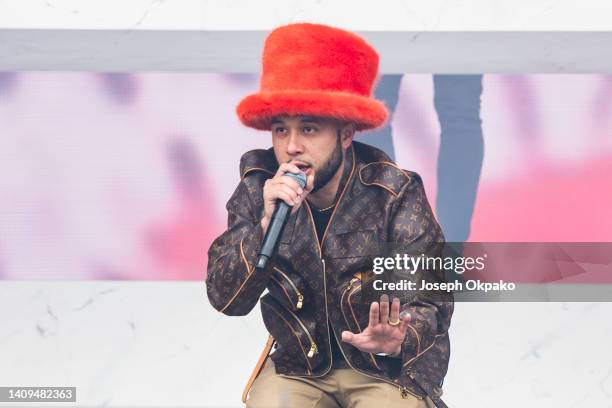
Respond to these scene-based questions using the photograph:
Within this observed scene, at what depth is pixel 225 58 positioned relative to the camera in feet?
13.5

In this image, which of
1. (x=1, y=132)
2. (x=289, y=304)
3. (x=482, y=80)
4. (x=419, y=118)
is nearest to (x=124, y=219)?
(x=1, y=132)

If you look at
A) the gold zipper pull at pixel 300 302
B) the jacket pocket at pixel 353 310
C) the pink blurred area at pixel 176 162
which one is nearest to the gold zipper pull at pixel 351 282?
the jacket pocket at pixel 353 310

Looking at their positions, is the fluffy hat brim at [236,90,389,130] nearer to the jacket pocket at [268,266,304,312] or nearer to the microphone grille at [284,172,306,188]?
the microphone grille at [284,172,306,188]

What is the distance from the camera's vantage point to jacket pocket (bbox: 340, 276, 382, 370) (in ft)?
8.04

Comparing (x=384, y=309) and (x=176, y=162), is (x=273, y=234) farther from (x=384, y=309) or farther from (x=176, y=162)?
(x=176, y=162)

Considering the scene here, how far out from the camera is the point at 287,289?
2.47 metres

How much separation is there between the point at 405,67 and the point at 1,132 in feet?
5.43

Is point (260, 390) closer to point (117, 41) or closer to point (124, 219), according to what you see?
point (124, 219)

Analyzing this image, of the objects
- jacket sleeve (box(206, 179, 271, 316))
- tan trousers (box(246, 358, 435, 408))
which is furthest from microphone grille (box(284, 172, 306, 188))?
tan trousers (box(246, 358, 435, 408))

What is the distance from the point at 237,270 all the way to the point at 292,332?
Answer: 22 centimetres

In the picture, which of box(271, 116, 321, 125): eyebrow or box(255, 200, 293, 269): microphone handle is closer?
box(255, 200, 293, 269): microphone handle

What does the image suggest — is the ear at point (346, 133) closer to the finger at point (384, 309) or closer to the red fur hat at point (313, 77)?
the red fur hat at point (313, 77)

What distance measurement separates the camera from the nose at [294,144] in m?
2.44

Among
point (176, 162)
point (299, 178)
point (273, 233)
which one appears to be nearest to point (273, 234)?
point (273, 233)
